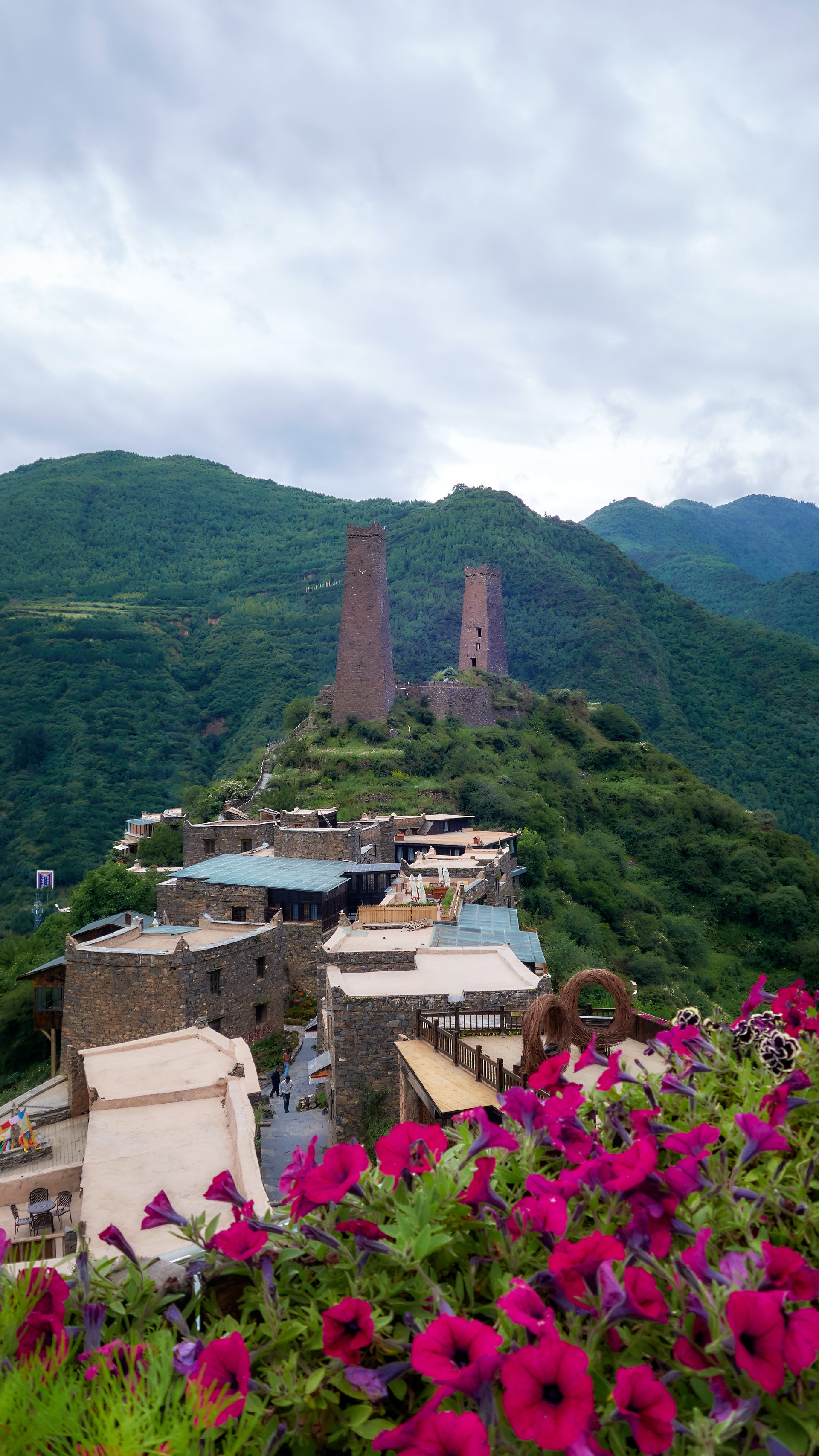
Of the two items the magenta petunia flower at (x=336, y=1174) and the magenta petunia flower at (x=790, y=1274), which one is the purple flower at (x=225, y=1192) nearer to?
the magenta petunia flower at (x=336, y=1174)

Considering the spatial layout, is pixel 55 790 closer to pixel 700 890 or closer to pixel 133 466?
pixel 700 890

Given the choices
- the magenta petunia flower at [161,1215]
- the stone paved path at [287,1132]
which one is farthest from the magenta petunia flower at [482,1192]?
the stone paved path at [287,1132]

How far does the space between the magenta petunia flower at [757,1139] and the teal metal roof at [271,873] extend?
1687 centimetres

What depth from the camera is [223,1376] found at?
1.63m

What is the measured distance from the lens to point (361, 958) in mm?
10180

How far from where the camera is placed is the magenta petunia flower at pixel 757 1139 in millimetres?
2002

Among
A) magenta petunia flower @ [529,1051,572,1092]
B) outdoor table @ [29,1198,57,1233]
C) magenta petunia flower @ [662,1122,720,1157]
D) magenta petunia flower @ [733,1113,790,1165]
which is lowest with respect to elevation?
outdoor table @ [29,1198,57,1233]

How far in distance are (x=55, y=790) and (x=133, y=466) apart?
3078 inches

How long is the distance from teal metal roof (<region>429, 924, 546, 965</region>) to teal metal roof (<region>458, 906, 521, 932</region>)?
0.26 metres

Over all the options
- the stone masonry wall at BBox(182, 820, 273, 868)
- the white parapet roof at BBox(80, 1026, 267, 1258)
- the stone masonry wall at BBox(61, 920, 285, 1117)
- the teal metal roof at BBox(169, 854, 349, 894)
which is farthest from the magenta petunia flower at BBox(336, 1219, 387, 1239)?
the stone masonry wall at BBox(182, 820, 273, 868)

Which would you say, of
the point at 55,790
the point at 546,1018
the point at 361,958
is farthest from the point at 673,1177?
the point at 55,790

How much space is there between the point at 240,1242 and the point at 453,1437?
0.79 meters

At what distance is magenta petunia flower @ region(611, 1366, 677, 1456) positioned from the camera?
1.39 meters

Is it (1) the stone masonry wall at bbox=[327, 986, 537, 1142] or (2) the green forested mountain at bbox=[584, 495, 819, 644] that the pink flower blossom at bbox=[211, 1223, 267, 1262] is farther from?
(2) the green forested mountain at bbox=[584, 495, 819, 644]
